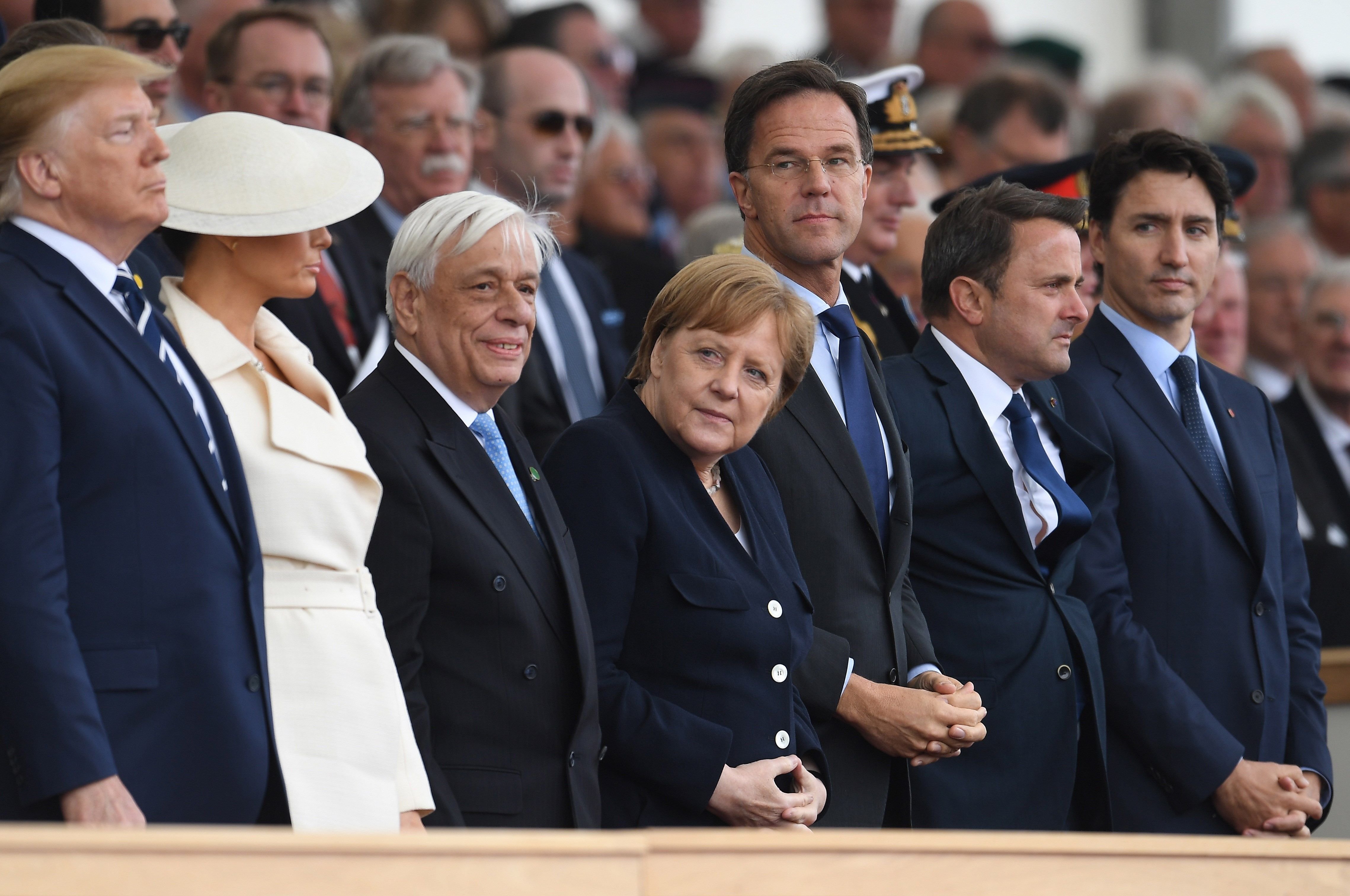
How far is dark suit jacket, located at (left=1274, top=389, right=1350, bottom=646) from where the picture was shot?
219 inches

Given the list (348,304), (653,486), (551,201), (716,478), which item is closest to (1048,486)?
(716,478)

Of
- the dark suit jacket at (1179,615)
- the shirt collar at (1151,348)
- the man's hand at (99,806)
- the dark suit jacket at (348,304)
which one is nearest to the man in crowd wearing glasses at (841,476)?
the dark suit jacket at (1179,615)

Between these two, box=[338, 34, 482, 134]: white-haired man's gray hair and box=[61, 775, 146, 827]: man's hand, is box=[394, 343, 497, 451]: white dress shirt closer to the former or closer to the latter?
box=[61, 775, 146, 827]: man's hand

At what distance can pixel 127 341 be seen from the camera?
259cm

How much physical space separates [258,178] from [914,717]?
63.5 inches

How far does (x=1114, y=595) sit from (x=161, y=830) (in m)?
2.46

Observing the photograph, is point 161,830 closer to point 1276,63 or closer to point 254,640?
point 254,640

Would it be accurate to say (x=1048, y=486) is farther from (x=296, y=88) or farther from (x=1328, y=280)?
(x=1328, y=280)

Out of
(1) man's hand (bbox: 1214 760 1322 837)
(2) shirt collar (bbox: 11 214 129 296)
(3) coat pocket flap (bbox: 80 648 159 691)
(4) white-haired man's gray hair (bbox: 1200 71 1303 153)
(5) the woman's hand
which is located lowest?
(1) man's hand (bbox: 1214 760 1322 837)

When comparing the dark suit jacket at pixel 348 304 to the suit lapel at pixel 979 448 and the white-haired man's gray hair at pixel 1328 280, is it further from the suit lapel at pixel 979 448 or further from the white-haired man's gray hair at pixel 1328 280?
the white-haired man's gray hair at pixel 1328 280

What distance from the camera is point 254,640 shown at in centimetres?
265

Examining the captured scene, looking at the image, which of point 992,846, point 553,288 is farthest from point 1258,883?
point 553,288

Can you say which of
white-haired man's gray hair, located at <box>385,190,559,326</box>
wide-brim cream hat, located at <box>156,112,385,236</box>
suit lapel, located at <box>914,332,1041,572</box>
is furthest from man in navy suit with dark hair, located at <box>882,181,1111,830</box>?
Answer: wide-brim cream hat, located at <box>156,112,385,236</box>

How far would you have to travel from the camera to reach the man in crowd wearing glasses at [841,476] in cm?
347
